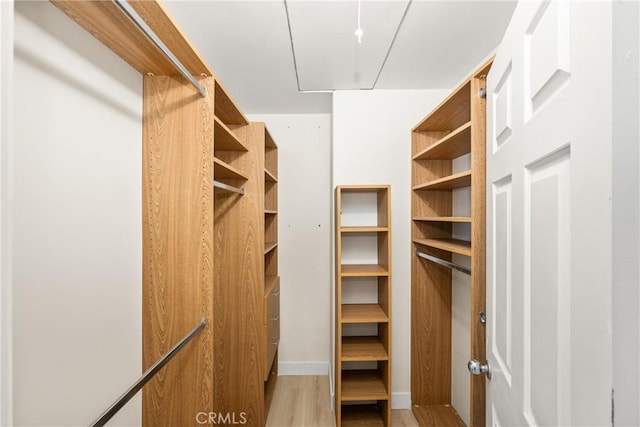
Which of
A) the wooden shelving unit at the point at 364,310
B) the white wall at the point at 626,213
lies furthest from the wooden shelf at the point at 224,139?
the white wall at the point at 626,213

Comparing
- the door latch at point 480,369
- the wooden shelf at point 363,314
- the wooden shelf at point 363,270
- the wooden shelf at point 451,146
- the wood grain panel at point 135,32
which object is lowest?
the wooden shelf at point 363,314

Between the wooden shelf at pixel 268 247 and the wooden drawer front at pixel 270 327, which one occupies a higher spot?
the wooden shelf at pixel 268 247

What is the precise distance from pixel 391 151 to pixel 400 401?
1999mm

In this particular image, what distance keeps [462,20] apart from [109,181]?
181 cm

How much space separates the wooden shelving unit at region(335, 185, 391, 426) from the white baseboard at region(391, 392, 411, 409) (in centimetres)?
16

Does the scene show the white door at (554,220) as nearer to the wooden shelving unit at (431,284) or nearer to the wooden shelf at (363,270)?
the wooden shelf at (363,270)

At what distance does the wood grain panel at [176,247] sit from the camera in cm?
110

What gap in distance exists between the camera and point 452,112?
1658mm

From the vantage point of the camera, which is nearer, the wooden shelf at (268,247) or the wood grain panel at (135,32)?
the wood grain panel at (135,32)

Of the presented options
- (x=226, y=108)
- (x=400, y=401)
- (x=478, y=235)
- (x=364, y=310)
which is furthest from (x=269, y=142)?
(x=400, y=401)

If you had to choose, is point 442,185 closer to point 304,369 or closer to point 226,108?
point 226,108

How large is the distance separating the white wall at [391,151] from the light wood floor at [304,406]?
0.73m

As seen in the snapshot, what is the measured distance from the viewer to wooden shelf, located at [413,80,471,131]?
1394mm

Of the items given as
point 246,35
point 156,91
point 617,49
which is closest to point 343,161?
point 246,35
